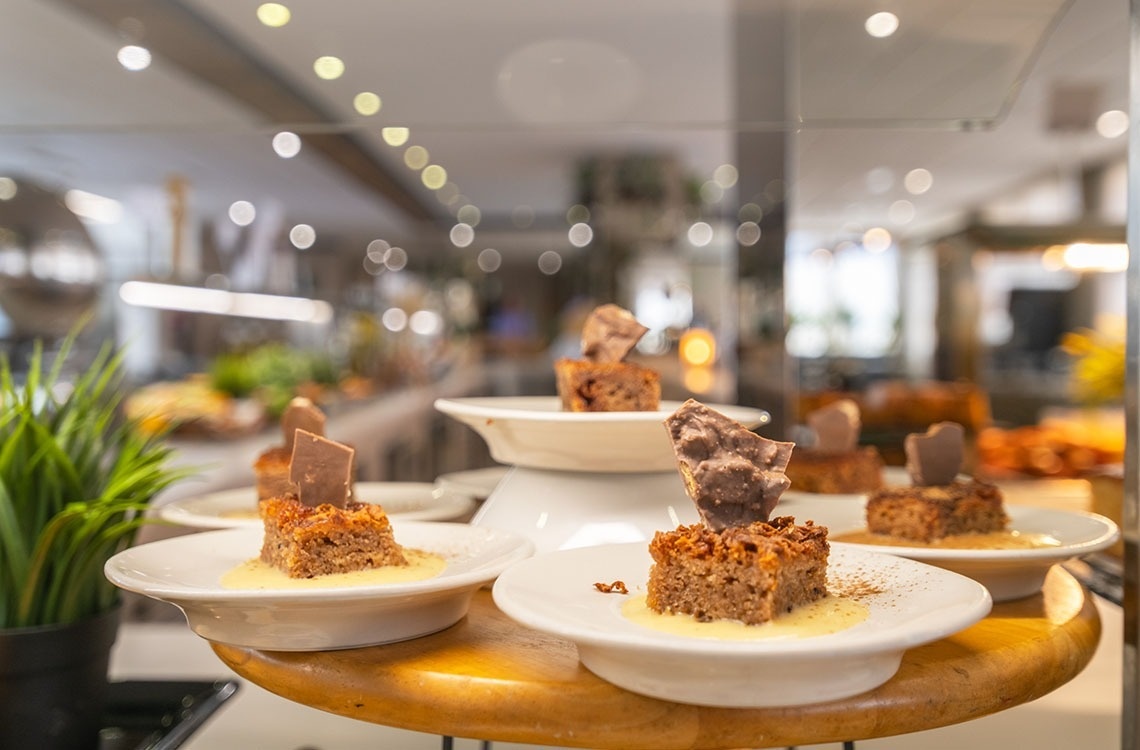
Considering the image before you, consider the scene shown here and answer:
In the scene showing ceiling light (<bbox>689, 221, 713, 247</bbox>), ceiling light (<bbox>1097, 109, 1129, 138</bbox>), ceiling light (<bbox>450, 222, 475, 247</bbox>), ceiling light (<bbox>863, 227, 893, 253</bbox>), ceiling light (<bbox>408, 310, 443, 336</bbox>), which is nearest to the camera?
ceiling light (<bbox>1097, 109, 1129, 138</bbox>)

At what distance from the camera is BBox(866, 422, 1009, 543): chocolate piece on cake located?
1223 millimetres

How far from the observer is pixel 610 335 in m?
1.33

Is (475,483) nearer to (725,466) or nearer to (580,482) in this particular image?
(580,482)

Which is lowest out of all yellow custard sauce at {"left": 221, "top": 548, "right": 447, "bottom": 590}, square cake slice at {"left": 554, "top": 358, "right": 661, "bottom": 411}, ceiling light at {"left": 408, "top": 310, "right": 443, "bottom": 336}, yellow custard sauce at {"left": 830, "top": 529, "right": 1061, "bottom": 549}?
yellow custard sauce at {"left": 830, "top": 529, "right": 1061, "bottom": 549}

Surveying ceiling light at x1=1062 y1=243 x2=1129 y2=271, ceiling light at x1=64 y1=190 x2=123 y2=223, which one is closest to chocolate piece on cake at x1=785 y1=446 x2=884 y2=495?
ceiling light at x1=1062 y1=243 x2=1129 y2=271

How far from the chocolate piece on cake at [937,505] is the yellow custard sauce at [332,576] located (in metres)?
0.60

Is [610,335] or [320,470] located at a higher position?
[610,335]

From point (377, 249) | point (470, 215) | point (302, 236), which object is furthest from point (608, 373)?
point (302, 236)

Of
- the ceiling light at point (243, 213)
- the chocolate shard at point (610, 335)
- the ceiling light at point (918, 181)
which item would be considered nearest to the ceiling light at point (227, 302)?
the ceiling light at point (243, 213)

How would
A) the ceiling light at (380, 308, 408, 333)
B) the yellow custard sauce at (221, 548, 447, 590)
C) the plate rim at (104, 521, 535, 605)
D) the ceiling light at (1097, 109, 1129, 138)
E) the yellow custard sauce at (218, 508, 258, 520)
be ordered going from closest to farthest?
the plate rim at (104, 521, 535, 605), the yellow custard sauce at (221, 548, 447, 590), the yellow custard sauce at (218, 508, 258, 520), the ceiling light at (1097, 109, 1129, 138), the ceiling light at (380, 308, 408, 333)

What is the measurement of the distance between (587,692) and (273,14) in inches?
42.0

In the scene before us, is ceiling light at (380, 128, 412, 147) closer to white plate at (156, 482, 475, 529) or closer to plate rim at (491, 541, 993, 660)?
white plate at (156, 482, 475, 529)

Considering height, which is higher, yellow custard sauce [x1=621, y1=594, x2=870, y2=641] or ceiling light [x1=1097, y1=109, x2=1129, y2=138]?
ceiling light [x1=1097, y1=109, x2=1129, y2=138]

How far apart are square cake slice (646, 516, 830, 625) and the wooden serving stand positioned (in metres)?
0.09
